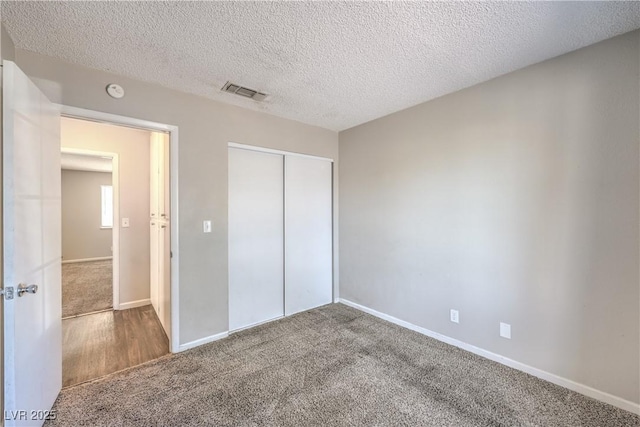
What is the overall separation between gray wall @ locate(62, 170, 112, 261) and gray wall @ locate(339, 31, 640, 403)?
760 centimetres

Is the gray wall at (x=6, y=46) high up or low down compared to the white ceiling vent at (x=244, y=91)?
down

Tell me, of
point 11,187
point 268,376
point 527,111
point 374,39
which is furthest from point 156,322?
point 527,111

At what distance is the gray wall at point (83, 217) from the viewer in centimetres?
666

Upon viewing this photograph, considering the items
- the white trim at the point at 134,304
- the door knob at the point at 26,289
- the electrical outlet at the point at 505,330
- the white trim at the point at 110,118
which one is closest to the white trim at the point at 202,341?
the door knob at the point at 26,289

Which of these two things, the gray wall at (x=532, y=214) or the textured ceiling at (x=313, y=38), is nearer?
the textured ceiling at (x=313, y=38)

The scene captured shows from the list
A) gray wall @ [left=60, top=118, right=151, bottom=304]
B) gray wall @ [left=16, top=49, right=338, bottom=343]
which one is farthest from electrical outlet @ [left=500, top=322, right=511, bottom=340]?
gray wall @ [left=60, top=118, right=151, bottom=304]

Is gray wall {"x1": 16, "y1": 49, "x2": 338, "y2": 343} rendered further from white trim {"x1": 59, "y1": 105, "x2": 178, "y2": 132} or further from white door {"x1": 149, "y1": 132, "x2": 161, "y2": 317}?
white door {"x1": 149, "y1": 132, "x2": 161, "y2": 317}

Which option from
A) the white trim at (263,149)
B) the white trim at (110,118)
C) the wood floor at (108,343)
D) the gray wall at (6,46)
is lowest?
the wood floor at (108,343)

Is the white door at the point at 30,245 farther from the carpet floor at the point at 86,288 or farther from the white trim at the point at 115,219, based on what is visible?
the carpet floor at the point at 86,288

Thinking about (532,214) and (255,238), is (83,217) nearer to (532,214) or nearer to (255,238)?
(255,238)

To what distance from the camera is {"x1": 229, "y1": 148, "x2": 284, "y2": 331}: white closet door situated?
2957mm

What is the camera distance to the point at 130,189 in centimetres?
372

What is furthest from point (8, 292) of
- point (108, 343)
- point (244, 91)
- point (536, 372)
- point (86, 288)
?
point (86, 288)

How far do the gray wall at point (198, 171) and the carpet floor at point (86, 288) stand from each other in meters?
2.01
